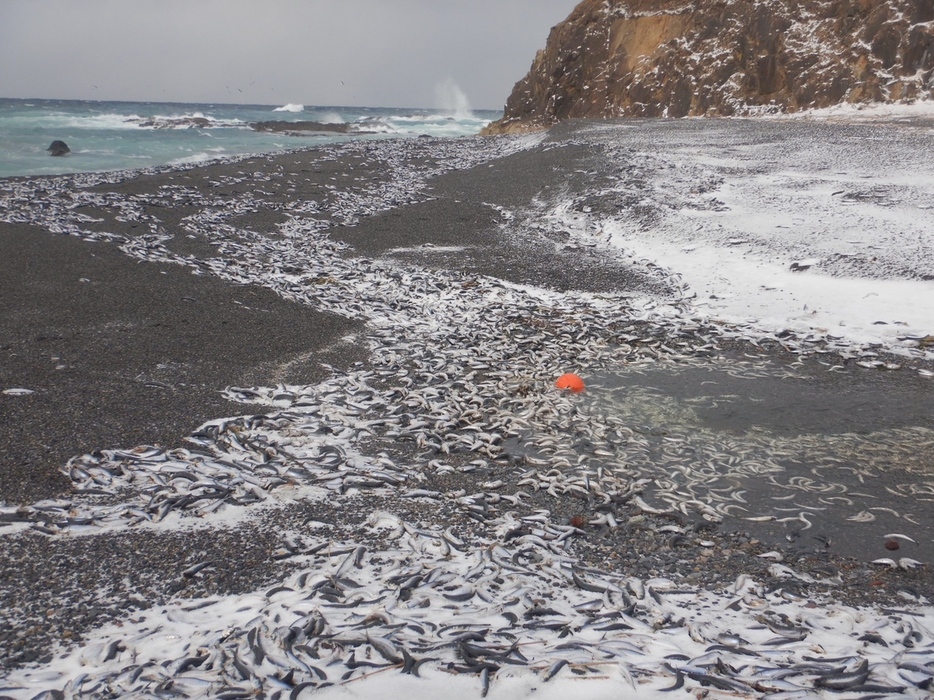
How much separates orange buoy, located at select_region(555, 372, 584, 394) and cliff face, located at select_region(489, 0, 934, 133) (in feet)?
79.5

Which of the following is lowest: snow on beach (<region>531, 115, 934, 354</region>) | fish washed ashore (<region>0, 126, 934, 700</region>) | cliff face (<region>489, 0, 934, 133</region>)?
fish washed ashore (<region>0, 126, 934, 700</region>)

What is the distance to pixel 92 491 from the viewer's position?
541 centimetres

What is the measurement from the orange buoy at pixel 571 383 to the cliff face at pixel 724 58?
24243 millimetres

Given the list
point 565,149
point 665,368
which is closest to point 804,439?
point 665,368

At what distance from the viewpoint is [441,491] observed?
5754 mm

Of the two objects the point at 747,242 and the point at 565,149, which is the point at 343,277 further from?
the point at 565,149

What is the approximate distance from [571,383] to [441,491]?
2.57 metres

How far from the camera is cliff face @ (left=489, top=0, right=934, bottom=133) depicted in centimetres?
2628

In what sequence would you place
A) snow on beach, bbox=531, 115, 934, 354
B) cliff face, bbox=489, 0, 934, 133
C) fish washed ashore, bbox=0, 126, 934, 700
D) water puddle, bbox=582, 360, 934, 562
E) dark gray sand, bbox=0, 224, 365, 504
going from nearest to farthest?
fish washed ashore, bbox=0, 126, 934, 700
water puddle, bbox=582, 360, 934, 562
dark gray sand, bbox=0, 224, 365, 504
snow on beach, bbox=531, 115, 934, 354
cliff face, bbox=489, 0, 934, 133

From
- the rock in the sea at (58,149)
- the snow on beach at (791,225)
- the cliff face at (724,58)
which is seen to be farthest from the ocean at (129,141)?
the snow on beach at (791,225)

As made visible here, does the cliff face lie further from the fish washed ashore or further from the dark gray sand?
the dark gray sand

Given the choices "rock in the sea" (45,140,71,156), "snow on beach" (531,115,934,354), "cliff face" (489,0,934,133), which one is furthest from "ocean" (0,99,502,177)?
"snow on beach" (531,115,934,354)

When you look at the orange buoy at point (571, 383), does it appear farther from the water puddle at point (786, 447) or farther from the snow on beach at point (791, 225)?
the snow on beach at point (791, 225)

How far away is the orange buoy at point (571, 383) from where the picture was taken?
7770 mm
